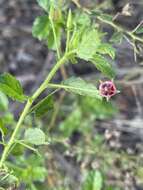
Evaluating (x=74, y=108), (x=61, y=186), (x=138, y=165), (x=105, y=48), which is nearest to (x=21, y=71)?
(x=74, y=108)

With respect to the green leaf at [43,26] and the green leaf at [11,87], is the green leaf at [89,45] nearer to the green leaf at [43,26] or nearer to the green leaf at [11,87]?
the green leaf at [11,87]

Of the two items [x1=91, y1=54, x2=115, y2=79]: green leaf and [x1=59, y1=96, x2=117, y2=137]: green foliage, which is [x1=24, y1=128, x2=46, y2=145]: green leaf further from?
[x1=59, y1=96, x2=117, y2=137]: green foliage

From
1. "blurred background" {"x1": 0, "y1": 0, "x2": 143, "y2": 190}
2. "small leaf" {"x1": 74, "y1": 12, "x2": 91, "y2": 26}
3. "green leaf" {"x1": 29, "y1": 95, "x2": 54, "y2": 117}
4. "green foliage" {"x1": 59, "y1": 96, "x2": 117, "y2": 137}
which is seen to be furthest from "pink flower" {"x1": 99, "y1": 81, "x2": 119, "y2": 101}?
"green foliage" {"x1": 59, "y1": 96, "x2": 117, "y2": 137}

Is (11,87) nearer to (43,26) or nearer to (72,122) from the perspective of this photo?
(43,26)

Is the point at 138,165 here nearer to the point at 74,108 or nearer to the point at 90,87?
the point at 74,108

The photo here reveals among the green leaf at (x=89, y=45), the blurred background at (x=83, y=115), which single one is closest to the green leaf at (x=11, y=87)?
the green leaf at (x=89, y=45)

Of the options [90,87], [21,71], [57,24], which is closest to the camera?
[90,87]

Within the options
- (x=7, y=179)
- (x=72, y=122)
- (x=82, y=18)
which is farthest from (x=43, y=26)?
(x=72, y=122)
